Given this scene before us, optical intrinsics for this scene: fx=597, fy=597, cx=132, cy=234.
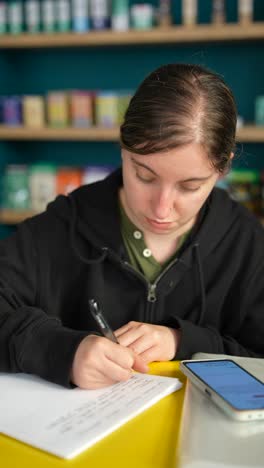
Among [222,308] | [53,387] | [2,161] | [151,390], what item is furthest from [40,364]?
[2,161]

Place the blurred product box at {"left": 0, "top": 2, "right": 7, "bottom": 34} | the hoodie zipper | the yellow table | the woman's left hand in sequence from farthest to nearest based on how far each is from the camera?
the blurred product box at {"left": 0, "top": 2, "right": 7, "bottom": 34} < the hoodie zipper < the woman's left hand < the yellow table

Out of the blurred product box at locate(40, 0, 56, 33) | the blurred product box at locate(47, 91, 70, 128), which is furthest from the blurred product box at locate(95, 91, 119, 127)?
the blurred product box at locate(40, 0, 56, 33)

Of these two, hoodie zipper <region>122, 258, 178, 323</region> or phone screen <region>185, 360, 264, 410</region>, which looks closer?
phone screen <region>185, 360, 264, 410</region>

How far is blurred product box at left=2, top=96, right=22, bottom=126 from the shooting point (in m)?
3.08

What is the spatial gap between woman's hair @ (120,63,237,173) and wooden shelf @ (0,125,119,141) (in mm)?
1915

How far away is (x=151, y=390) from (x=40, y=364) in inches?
6.6

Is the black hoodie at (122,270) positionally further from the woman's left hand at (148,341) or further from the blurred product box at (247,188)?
the blurred product box at (247,188)

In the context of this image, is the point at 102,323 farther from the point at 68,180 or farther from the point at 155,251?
the point at 68,180

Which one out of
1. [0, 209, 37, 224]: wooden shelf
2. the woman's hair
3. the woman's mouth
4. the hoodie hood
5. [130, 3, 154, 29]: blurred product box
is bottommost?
[0, 209, 37, 224]: wooden shelf

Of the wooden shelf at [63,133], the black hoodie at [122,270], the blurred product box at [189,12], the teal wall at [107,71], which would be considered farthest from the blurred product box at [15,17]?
the black hoodie at [122,270]

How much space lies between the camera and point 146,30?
282 centimetres

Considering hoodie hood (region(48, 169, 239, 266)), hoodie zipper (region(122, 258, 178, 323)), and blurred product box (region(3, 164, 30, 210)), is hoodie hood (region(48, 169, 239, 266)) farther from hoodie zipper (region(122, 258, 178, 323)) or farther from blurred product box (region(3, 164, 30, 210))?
blurred product box (region(3, 164, 30, 210))

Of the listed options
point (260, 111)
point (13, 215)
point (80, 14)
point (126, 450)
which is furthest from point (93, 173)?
point (126, 450)

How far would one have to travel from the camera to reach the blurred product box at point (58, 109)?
9.89 feet
